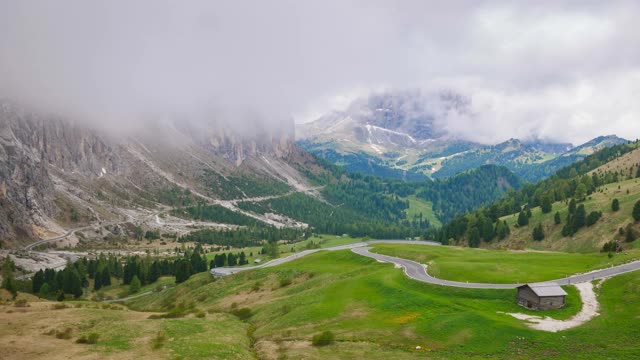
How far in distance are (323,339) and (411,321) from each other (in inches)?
517

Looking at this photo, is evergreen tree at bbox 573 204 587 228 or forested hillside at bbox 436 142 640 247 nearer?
evergreen tree at bbox 573 204 587 228

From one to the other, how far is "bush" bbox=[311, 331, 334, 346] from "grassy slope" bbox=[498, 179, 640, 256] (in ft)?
355

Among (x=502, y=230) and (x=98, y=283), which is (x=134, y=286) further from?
(x=502, y=230)

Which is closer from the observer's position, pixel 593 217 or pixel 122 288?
pixel 593 217

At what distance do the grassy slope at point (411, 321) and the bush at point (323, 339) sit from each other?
1245mm

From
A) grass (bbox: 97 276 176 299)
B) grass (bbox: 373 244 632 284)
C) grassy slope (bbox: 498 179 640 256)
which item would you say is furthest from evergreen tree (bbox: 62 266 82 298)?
grassy slope (bbox: 498 179 640 256)

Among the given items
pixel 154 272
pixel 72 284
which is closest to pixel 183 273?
pixel 154 272

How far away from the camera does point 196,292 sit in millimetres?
117750

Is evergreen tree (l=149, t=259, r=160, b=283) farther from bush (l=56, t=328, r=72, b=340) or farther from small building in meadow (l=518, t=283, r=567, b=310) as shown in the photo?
small building in meadow (l=518, t=283, r=567, b=310)

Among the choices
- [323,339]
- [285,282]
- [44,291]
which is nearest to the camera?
[323,339]

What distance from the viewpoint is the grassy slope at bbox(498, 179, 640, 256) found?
445 feet

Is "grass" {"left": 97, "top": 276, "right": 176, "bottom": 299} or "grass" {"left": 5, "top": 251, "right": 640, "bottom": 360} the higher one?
"grass" {"left": 5, "top": 251, "right": 640, "bottom": 360}

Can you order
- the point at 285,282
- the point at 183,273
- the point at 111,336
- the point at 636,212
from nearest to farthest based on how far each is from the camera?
the point at 111,336 → the point at 285,282 → the point at 636,212 → the point at 183,273

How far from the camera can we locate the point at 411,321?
61.6 metres
